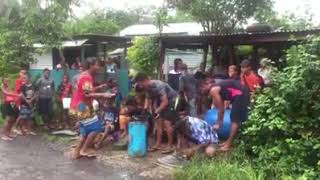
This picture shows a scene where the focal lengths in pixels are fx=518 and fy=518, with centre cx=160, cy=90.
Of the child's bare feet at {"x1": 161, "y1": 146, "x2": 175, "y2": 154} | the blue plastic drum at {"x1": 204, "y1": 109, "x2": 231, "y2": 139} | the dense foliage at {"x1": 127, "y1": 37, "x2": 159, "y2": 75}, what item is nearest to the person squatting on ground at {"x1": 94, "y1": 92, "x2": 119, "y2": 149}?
the child's bare feet at {"x1": 161, "y1": 146, "x2": 175, "y2": 154}

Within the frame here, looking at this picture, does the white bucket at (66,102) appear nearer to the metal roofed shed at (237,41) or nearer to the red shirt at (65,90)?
the red shirt at (65,90)

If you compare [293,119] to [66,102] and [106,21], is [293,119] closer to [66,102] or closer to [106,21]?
[66,102]

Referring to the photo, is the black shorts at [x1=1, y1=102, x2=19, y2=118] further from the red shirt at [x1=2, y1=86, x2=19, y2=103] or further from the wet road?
the wet road

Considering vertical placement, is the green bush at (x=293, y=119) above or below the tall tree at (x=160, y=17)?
below

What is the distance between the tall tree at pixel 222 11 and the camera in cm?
1828

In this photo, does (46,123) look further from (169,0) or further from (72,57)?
(72,57)

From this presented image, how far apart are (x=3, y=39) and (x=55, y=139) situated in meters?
5.07

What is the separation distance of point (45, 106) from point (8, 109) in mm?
998

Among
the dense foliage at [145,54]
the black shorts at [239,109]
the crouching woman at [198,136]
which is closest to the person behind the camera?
the crouching woman at [198,136]

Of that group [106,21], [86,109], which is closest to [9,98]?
[86,109]

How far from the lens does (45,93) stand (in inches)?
505

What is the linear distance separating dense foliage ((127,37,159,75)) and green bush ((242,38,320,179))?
24.1ft

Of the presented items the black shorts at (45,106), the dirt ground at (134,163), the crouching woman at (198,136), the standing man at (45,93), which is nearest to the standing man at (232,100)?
the crouching woman at (198,136)

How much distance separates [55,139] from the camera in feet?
39.3
